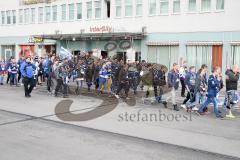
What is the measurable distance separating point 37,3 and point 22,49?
5615 millimetres

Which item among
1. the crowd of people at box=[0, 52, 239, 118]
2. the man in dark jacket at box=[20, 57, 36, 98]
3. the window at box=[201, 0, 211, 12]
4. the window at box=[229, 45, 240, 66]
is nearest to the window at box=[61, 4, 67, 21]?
the crowd of people at box=[0, 52, 239, 118]

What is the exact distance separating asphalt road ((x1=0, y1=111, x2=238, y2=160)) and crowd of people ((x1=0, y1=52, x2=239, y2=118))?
15.7ft

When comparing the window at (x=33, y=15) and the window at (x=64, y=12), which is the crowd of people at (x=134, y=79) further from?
the window at (x=33, y=15)

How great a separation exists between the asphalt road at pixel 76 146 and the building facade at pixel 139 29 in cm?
1894

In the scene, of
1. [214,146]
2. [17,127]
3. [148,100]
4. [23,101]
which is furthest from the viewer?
[148,100]

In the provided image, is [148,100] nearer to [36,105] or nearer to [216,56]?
[36,105]

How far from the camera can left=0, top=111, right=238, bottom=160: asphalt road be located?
7.39 m

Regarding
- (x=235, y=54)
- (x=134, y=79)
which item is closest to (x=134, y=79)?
(x=134, y=79)

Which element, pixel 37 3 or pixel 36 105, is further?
pixel 37 3

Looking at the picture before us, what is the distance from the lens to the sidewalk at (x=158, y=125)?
8852mm

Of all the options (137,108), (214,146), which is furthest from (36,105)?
(214,146)

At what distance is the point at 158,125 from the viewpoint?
430 inches

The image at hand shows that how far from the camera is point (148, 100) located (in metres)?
16.5

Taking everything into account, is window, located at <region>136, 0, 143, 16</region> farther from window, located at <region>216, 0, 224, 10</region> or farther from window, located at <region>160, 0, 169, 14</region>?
window, located at <region>216, 0, 224, 10</region>
